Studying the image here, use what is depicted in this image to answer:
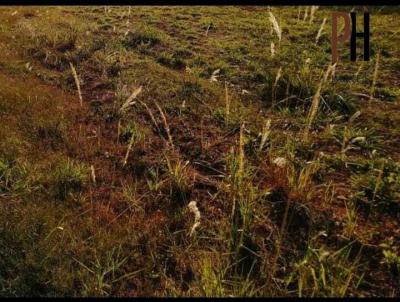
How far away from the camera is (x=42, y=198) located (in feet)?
13.9

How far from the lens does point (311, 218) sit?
3740 mm

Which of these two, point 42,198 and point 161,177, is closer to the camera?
point 42,198

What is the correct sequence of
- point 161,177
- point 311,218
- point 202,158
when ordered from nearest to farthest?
point 311,218, point 161,177, point 202,158

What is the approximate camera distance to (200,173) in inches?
185

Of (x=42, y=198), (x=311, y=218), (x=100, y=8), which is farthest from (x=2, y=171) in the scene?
(x=100, y=8)

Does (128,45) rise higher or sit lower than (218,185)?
higher

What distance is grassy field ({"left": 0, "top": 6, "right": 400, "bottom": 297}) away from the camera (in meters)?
3.34

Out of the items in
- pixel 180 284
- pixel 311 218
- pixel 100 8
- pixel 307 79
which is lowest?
pixel 180 284

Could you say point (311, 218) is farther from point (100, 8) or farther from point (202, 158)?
point (100, 8)

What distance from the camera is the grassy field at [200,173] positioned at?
11.0ft

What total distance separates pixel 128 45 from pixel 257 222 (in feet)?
17.8

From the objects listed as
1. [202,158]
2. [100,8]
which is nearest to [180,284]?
[202,158]

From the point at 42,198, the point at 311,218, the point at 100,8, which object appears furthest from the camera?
the point at 100,8

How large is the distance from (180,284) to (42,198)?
173 cm
